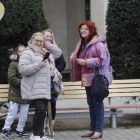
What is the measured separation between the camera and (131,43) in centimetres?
676

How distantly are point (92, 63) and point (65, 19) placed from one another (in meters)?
10.0

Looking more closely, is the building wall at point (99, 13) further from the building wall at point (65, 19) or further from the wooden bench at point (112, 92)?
the wooden bench at point (112, 92)

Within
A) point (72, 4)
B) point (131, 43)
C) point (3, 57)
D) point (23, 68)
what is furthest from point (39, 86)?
point (72, 4)

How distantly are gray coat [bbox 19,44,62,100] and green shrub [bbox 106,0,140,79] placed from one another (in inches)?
75.1

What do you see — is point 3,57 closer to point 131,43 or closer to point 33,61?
point 33,61

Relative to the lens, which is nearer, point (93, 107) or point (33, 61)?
point (33, 61)

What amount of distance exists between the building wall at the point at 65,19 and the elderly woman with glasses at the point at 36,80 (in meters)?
9.66

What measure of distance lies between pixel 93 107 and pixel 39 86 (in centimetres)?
104

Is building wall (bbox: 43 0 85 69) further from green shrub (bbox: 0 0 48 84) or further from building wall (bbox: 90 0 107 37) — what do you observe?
green shrub (bbox: 0 0 48 84)

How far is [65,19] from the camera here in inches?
599

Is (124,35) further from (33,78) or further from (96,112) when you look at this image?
(33,78)

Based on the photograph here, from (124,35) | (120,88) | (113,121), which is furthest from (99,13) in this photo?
(113,121)

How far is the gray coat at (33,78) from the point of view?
204 inches

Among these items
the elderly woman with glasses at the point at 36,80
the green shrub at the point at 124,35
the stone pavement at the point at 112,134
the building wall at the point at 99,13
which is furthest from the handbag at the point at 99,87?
the building wall at the point at 99,13
